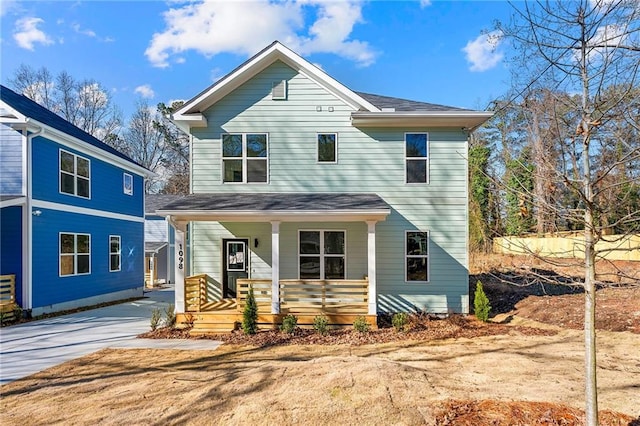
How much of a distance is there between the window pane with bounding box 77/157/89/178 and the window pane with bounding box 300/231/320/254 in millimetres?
9054

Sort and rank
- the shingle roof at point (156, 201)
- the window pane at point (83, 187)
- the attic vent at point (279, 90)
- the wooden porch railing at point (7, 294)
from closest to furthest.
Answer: the wooden porch railing at point (7, 294) → the attic vent at point (279, 90) → the window pane at point (83, 187) → the shingle roof at point (156, 201)

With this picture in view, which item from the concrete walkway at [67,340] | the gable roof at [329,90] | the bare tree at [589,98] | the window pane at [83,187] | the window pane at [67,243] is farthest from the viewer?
the window pane at [83,187]

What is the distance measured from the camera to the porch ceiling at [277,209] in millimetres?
8672

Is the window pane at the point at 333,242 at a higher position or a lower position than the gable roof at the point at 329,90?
lower

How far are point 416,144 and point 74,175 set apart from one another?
1191 centimetres

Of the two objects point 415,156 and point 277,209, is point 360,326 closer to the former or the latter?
point 277,209

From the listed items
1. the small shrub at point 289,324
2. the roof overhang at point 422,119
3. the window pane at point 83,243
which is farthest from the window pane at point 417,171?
the window pane at point 83,243

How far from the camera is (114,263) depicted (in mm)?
14688

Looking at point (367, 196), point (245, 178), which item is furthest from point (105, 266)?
point (367, 196)

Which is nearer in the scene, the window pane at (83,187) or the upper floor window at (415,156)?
the upper floor window at (415,156)

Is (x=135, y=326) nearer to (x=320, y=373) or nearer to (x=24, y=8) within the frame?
(x=320, y=373)

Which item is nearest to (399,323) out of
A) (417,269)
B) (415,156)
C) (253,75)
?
(417,269)

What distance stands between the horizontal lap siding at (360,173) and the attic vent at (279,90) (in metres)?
0.13

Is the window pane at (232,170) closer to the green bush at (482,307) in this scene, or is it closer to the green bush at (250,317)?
the green bush at (250,317)
